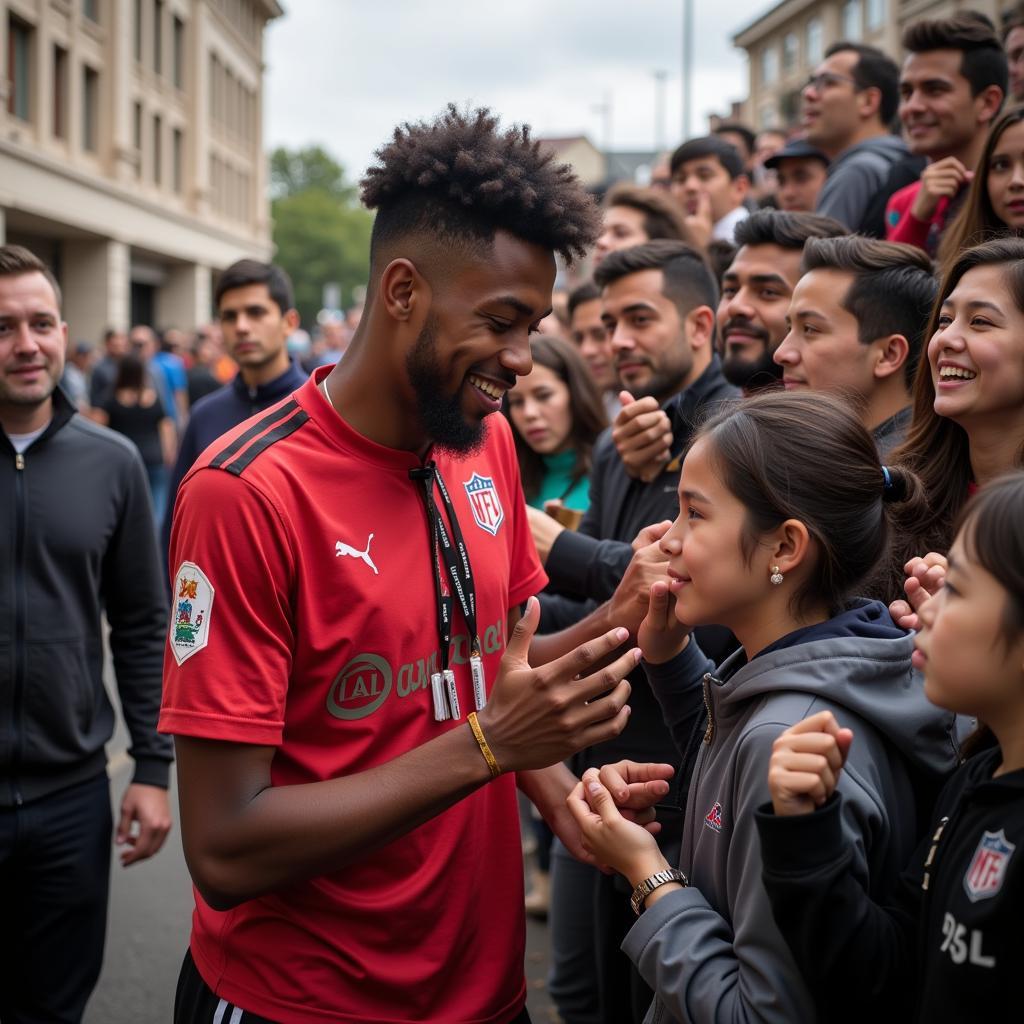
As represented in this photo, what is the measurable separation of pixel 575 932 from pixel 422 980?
76.7 inches

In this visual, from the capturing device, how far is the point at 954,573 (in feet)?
5.73

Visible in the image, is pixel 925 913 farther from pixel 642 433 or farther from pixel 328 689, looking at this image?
pixel 642 433

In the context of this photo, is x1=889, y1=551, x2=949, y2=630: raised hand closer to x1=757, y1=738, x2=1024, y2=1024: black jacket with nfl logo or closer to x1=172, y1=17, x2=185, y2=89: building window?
x1=757, y1=738, x2=1024, y2=1024: black jacket with nfl logo

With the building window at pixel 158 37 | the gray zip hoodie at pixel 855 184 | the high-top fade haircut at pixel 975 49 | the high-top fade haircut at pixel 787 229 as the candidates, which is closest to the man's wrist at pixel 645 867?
the high-top fade haircut at pixel 787 229

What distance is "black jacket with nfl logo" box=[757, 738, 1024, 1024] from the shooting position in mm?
1624

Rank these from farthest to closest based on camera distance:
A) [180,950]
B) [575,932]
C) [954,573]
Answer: [180,950] → [575,932] → [954,573]

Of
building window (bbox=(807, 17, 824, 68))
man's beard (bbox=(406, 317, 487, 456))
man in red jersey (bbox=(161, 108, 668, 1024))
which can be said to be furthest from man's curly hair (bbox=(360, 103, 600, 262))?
building window (bbox=(807, 17, 824, 68))

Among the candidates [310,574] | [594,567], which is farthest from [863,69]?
[310,574]

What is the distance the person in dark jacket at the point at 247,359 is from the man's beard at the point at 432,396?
3.89m

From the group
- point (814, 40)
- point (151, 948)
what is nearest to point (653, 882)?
point (151, 948)

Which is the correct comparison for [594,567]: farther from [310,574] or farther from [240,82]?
[240,82]

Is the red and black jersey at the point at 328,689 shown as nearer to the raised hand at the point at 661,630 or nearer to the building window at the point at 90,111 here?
the raised hand at the point at 661,630

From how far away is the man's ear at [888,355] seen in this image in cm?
331

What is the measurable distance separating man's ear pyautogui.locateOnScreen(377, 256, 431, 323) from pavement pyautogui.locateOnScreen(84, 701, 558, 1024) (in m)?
3.15
